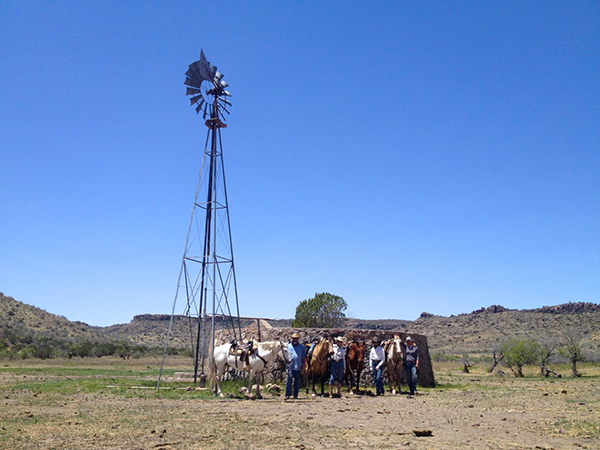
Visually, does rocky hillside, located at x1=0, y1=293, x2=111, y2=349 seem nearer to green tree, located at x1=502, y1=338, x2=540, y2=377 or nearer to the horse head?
the horse head

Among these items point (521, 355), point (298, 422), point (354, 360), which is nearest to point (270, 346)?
point (354, 360)

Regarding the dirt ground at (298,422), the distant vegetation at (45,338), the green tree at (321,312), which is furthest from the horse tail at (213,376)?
the distant vegetation at (45,338)

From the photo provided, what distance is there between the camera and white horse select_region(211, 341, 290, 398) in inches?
670

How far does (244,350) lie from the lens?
678 inches

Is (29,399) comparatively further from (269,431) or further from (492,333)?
(492,333)

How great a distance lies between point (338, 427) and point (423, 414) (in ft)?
10.2

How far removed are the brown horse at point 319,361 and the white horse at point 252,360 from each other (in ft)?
4.46

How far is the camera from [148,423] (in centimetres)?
1128

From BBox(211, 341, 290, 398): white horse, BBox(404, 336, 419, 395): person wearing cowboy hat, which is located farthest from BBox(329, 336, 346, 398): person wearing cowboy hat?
BBox(404, 336, 419, 395): person wearing cowboy hat

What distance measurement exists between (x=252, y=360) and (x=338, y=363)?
9.51ft

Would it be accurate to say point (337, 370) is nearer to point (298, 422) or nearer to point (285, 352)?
point (285, 352)

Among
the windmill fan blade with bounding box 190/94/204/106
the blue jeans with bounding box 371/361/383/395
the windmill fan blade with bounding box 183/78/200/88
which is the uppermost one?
the windmill fan blade with bounding box 183/78/200/88

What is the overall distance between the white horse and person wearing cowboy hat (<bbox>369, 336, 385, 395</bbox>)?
11.0 feet

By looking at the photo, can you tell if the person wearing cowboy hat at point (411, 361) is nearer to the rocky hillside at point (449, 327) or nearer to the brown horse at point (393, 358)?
the brown horse at point (393, 358)
